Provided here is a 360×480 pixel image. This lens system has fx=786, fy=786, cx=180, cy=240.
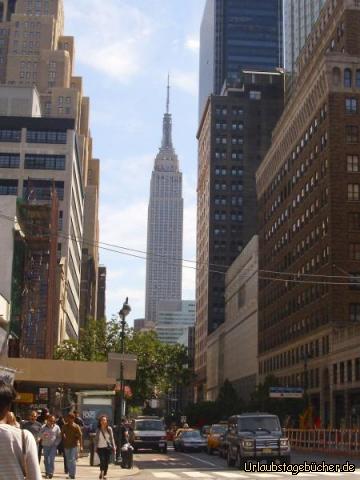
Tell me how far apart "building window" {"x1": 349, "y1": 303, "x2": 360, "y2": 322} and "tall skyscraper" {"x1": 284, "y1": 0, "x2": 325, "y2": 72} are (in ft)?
179

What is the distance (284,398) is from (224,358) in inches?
3502

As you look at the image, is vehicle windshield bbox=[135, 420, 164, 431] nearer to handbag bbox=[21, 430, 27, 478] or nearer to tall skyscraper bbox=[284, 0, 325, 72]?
handbag bbox=[21, 430, 27, 478]

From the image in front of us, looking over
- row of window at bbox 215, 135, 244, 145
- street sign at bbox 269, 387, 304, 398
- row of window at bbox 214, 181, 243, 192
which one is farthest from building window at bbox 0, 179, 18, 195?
street sign at bbox 269, 387, 304, 398

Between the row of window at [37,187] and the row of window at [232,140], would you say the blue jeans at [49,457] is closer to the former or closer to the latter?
the row of window at [37,187]

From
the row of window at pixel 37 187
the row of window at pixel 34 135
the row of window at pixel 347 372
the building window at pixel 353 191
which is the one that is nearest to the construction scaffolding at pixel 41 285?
the row of window at pixel 37 187

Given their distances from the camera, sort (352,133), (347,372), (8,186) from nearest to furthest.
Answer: (347,372) < (352,133) < (8,186)

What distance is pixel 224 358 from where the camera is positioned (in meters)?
161

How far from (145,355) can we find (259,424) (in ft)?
110

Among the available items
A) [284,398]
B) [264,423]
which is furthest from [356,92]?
[264,423]

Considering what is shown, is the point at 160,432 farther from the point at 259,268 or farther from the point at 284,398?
the point at 259,268

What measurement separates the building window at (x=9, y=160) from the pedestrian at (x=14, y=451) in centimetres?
12602

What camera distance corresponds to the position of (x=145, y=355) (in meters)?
62.1

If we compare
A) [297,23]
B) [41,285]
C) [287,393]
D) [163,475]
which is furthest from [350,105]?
[163,475]

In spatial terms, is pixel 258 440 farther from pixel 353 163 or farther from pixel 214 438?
pixel 353 163
